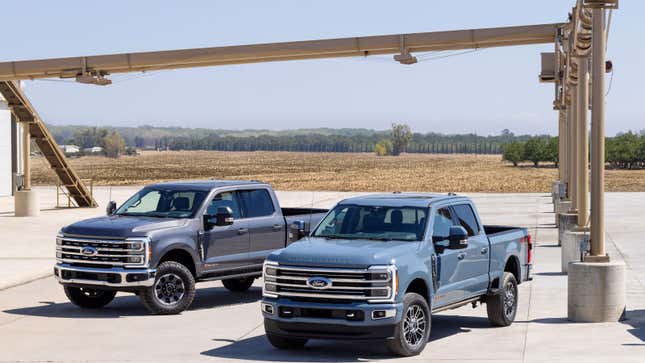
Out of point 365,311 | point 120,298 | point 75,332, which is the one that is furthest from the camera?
point 120,298

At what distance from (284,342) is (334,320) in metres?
1.02

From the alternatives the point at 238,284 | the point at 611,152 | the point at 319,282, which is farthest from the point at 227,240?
the point at 611,152

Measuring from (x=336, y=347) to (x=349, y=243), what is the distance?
1.29 meters

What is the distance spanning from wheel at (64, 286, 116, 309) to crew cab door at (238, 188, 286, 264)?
2.31m

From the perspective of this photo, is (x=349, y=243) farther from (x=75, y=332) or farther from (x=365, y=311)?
(x=75, y=332)

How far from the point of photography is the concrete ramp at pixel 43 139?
139 feet

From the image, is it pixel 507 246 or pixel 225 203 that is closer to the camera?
pixel 507 246

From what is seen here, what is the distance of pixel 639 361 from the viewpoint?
12508mm

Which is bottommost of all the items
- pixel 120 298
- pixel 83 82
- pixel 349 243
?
pixel 120 298

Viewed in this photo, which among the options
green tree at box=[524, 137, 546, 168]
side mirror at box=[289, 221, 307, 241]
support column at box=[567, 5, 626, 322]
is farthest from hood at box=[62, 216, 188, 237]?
green tree at box=[524, 137, 546, 168]

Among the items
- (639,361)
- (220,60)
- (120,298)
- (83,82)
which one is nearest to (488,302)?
(639,361)

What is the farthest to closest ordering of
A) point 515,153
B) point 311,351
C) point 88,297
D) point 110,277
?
1. point 515,153
2. point 88,297
3. point 110,277
4. point 311,351

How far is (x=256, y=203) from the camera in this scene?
Result: 18500 millimetres

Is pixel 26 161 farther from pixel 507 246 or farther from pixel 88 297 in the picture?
pixel 507 246
